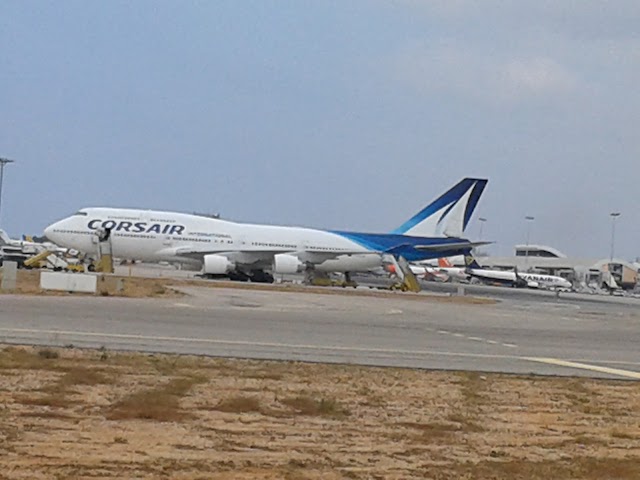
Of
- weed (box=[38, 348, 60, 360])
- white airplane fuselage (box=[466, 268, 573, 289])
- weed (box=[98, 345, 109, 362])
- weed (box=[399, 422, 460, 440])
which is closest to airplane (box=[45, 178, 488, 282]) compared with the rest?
white airplane fuselage (box=[466, 268, 573, 289])

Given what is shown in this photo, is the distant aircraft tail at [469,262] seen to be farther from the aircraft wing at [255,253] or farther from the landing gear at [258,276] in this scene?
the landing gear at [258,276]

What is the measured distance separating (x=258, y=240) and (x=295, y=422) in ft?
162

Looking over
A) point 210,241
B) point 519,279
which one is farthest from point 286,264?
point 519,279

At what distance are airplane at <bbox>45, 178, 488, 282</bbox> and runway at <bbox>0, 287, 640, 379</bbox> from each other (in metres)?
20.8

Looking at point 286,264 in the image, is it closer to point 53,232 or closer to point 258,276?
point 258,276

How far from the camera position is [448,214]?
211 ft

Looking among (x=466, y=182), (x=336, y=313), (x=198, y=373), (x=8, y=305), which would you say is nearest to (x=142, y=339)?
(x=198, y=373)

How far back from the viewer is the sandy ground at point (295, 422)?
754 cm

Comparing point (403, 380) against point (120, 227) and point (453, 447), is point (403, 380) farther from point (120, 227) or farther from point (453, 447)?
point (120, 227)

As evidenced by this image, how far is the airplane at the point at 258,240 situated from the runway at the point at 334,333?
20789 mm

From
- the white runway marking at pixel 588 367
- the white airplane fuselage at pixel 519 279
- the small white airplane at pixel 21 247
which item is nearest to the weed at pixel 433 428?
the white runway marking at pixel 588 367

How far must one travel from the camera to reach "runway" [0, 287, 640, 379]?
17.1 meters

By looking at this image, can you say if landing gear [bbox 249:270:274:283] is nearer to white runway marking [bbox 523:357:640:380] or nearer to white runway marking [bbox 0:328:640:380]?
white runway marking [bbox 0:328:640:380]

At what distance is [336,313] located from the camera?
31.0 m
